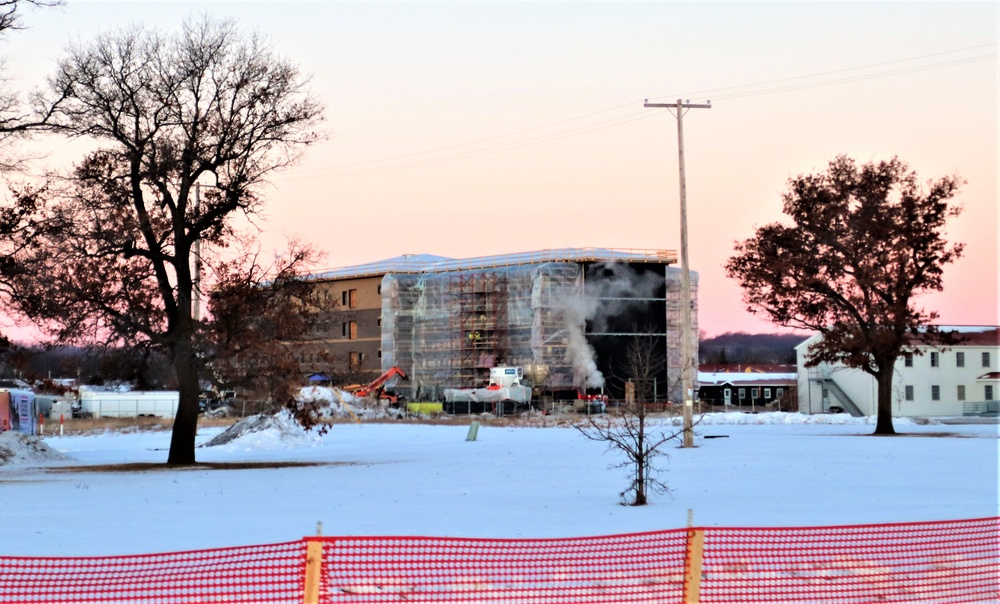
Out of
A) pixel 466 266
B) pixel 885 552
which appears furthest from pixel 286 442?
pixel 466 266

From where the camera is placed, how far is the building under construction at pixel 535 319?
3767 inches

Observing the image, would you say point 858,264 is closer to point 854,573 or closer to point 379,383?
point 854,573

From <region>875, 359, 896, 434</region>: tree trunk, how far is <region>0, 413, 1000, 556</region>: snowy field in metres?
7.46

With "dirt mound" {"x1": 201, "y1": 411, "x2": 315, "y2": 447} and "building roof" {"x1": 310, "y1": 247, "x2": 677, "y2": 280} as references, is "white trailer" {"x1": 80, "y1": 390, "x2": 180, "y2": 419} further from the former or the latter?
"dirt mound" {"x1": 201, "y1": 411, "x2": 315, "y2": 447}

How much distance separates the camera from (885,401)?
48.3 meters

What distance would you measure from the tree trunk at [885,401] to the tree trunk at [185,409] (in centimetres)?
2590

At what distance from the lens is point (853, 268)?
157ft

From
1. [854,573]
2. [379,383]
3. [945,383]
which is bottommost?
[854,573]

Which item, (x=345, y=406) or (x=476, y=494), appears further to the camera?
(x=345, y=406)

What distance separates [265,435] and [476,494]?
2738 cm

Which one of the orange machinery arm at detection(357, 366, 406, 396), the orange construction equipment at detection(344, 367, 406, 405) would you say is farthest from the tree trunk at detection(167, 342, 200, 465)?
the orange machinery arm at detection(357, 366, 406, 396)

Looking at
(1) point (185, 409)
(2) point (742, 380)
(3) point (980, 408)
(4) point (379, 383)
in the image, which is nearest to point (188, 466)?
(1) point (185, 409)

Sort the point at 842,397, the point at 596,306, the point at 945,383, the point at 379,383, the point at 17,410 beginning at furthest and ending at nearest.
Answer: the point at 596,306 < the point at 379,383 < the point at 842,397 < the point at 945,383 < the point at 17,410

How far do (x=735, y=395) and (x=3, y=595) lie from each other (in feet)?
374
